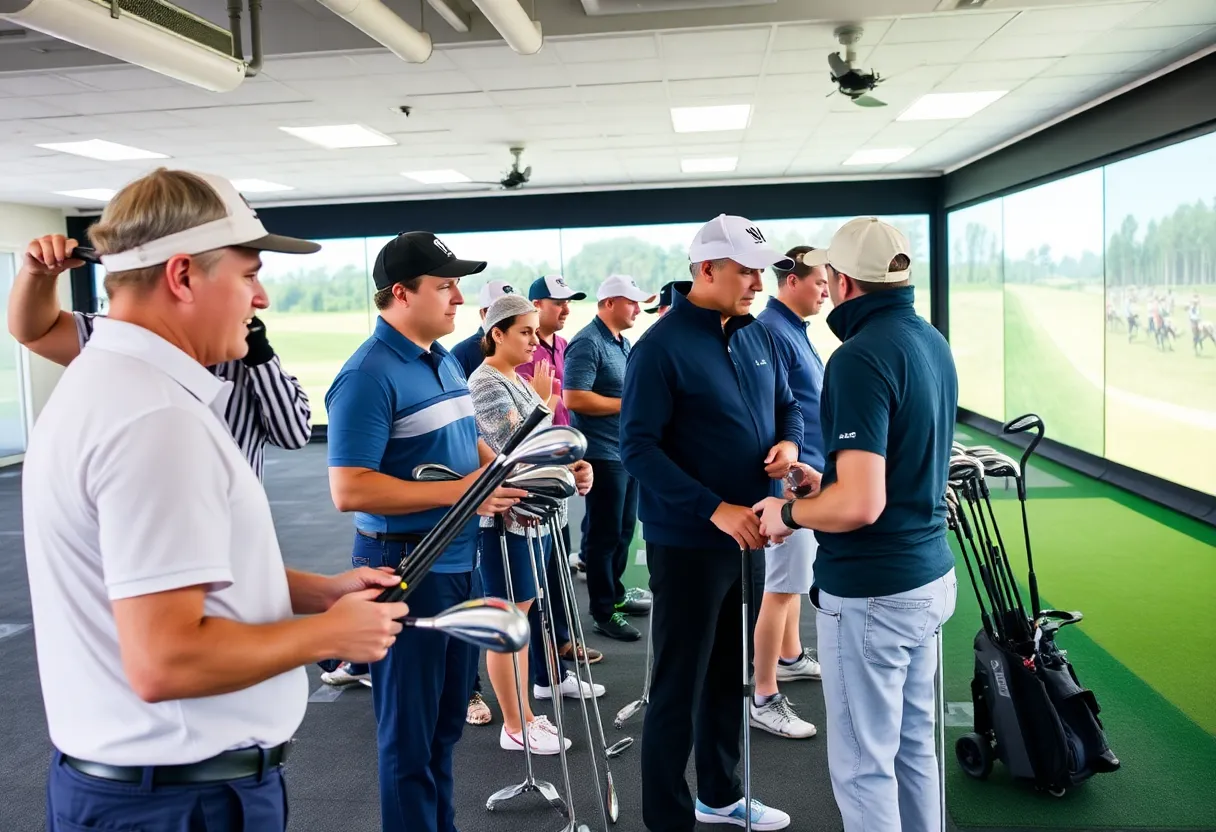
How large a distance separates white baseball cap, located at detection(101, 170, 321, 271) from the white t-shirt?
0.27ft

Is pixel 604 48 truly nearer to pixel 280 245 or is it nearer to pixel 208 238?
pixel 280 245

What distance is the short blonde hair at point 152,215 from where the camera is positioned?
1190mm

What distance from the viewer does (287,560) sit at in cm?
659

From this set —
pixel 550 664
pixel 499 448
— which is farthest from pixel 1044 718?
pixel 499 448

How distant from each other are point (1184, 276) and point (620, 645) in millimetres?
5068

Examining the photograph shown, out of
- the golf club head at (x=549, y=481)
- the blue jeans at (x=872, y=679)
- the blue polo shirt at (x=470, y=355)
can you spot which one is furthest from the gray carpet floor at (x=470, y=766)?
the blue polo shirt at (x=470, y=355)

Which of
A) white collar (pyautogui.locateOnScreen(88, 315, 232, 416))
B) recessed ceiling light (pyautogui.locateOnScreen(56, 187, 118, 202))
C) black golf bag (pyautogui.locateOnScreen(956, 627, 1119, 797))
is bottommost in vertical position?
black golf bag (pyautogui.locateOnScreen(956, 627, 1119, 797))

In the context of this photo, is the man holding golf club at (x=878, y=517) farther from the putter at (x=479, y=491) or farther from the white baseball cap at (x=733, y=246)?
the putter at (x=479, y=491)

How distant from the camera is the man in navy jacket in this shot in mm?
2674

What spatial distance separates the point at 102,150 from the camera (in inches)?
349

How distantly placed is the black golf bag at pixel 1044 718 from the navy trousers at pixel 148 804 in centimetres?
242

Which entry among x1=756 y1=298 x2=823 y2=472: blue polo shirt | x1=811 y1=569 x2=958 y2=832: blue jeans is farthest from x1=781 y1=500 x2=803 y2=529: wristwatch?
x1=756 y1=298 x2=823 y2=472: blue polo shirt

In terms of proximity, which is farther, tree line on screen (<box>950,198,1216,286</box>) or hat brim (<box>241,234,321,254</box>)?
tree line on screen (<box>950,198,1216,286</box>)

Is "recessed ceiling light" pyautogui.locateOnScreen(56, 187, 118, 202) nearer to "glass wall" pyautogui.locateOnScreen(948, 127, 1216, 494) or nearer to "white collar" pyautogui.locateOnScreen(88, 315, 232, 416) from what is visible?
"glass wall" pyautogui.locateOnScreen(948, 127, 1216, 494)
